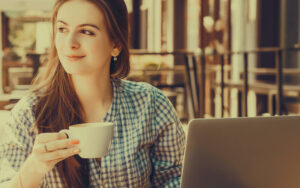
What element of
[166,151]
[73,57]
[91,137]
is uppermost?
[73,57]

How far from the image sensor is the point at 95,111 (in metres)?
1.25

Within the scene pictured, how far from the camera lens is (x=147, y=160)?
4.03 feet

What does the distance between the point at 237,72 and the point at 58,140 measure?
6.45m

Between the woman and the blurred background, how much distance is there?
0.67 metres

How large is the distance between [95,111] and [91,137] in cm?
40

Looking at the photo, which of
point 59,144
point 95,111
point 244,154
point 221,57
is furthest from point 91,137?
point 221,57

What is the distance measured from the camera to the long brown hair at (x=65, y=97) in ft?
3.76

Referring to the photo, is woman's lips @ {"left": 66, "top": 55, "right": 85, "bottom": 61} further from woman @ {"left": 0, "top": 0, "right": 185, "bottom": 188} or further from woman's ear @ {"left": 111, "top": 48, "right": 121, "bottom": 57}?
woman's ear @ {"left": 111, "top": 48, "right": 121, "bottom": 57}

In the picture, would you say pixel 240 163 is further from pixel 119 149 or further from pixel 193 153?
pixel 119 149

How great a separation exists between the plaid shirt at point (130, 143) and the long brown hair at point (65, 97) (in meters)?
0.03

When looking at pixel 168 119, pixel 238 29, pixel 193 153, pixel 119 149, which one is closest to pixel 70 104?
pixel 119 149

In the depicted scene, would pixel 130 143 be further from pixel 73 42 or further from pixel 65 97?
Result: pixel 73 42

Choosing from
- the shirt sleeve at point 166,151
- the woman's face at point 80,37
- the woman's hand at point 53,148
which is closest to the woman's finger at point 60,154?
the woman's hand at point 53,148

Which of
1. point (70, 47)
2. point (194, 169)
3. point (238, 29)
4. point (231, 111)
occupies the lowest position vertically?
point (231, 111)
